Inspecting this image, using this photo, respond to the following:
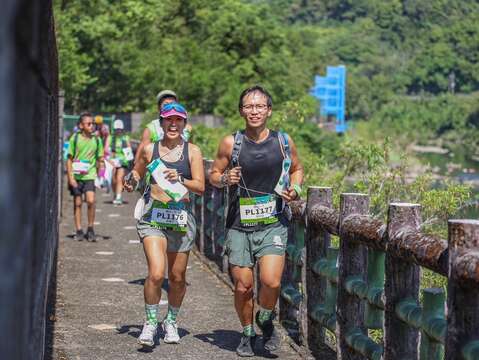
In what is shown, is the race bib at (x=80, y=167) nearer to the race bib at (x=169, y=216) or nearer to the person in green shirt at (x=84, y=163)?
the person in green shirt at (x=84, y=163)

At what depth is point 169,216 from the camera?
26.0 ft

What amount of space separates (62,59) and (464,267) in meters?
37.3

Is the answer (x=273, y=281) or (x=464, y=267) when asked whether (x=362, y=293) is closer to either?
(x=273, y=281)

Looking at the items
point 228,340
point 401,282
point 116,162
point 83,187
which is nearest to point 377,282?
point 401,282

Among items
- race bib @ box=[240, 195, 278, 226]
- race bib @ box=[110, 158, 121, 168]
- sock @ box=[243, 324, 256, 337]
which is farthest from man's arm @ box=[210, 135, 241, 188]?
race bib @ box=[110, 158, 121, 168]

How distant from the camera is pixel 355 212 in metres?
6.87

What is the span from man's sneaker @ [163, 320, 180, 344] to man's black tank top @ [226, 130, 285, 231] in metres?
1.06

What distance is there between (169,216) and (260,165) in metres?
0.94

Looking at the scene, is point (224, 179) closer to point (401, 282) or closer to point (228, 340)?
point (228, 340)

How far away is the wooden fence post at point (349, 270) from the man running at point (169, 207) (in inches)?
49.8

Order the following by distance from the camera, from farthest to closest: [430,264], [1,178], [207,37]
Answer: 1. [207,37]
2. [430,264]
3. [1,178]

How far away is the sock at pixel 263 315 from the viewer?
7555 mm

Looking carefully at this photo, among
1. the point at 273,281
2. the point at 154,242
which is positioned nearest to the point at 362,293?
the point at 273,281

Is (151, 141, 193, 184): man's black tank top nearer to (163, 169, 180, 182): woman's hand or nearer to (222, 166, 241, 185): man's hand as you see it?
(163, 169, 180, 182): woman's hand
